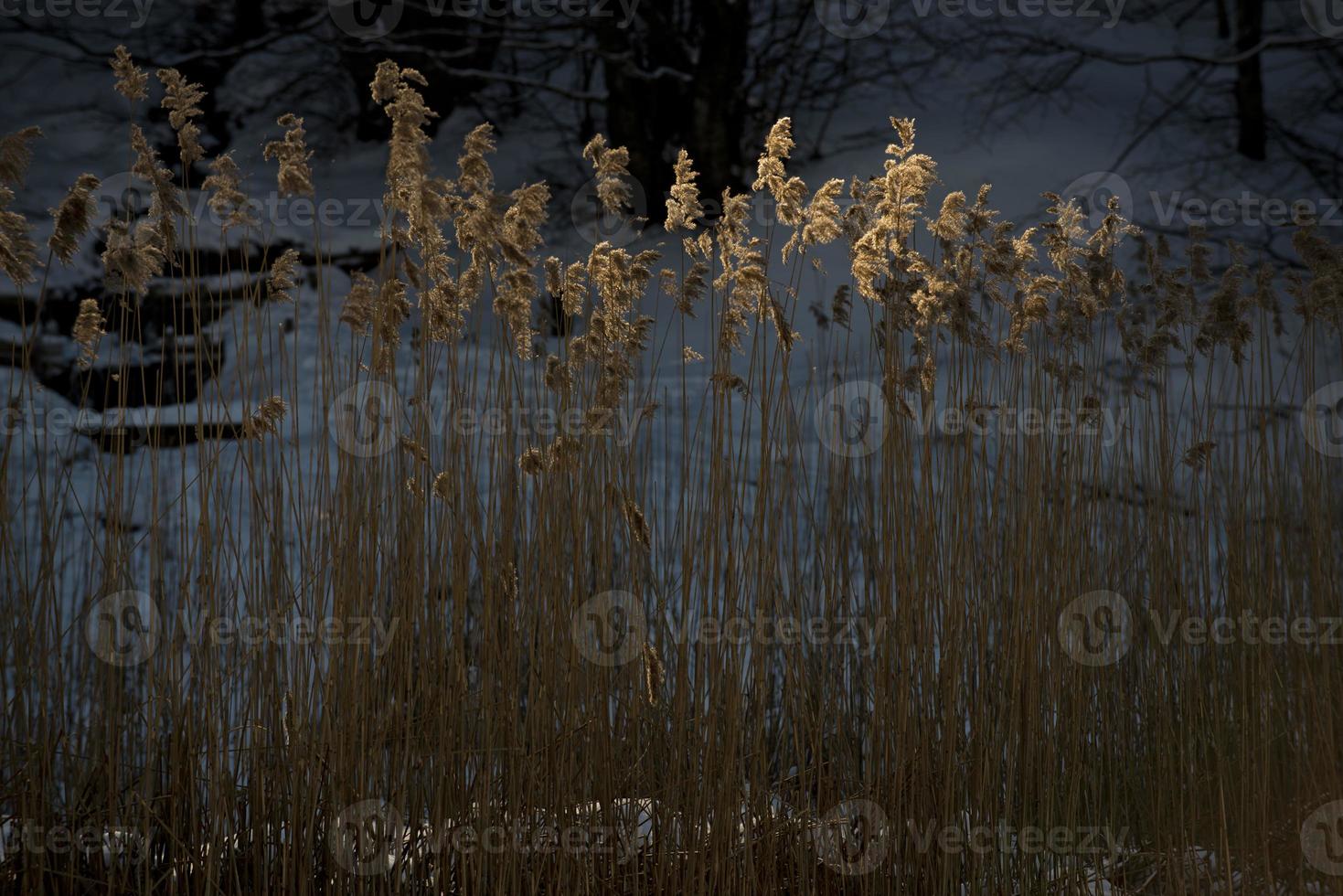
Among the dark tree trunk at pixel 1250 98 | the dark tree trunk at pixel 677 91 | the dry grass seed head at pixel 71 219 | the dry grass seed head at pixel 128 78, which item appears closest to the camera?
the dry grass seed head at pixel 71 219

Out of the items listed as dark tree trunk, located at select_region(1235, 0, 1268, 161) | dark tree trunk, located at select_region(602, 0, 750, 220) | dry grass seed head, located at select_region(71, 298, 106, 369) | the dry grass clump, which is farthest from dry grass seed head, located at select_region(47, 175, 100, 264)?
dark tree trunk, located at select_region(1235, 0, 1268, 161)

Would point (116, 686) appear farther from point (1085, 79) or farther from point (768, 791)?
point (1085, 79)

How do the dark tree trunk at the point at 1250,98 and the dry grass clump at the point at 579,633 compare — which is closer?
the dry grass clump at the point at 579,633

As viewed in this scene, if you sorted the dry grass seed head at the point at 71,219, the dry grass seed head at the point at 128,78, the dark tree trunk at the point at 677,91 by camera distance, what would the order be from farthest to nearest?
the dark tree trunk at the point at 677,91
the dry grass seed head at the point at 128,78
the dry grass seed head at the point at 71,219

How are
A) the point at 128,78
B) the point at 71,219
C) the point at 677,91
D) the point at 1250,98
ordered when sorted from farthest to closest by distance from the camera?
the point at 1250,98 < the point at 677,91 < the point at 128,78 < the point at 71,219

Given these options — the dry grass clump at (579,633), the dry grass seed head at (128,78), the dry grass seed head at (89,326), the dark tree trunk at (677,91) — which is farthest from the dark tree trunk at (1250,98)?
the dry grass seed head at (89,326)

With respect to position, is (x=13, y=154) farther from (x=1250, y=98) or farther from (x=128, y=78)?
(x=1250, y=98)

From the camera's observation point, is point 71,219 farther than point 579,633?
No

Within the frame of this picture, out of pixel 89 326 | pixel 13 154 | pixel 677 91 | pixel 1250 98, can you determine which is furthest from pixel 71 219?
pixel 1250 98

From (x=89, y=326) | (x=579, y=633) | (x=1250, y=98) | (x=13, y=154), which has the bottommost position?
(x=579, y=633)

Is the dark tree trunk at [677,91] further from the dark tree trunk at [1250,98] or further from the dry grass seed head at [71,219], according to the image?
the dry grass seed head at [71,219]

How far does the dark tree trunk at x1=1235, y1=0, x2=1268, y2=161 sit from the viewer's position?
21.7 ft

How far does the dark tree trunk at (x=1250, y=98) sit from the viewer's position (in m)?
6.62

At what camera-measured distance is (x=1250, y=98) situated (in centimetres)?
675
